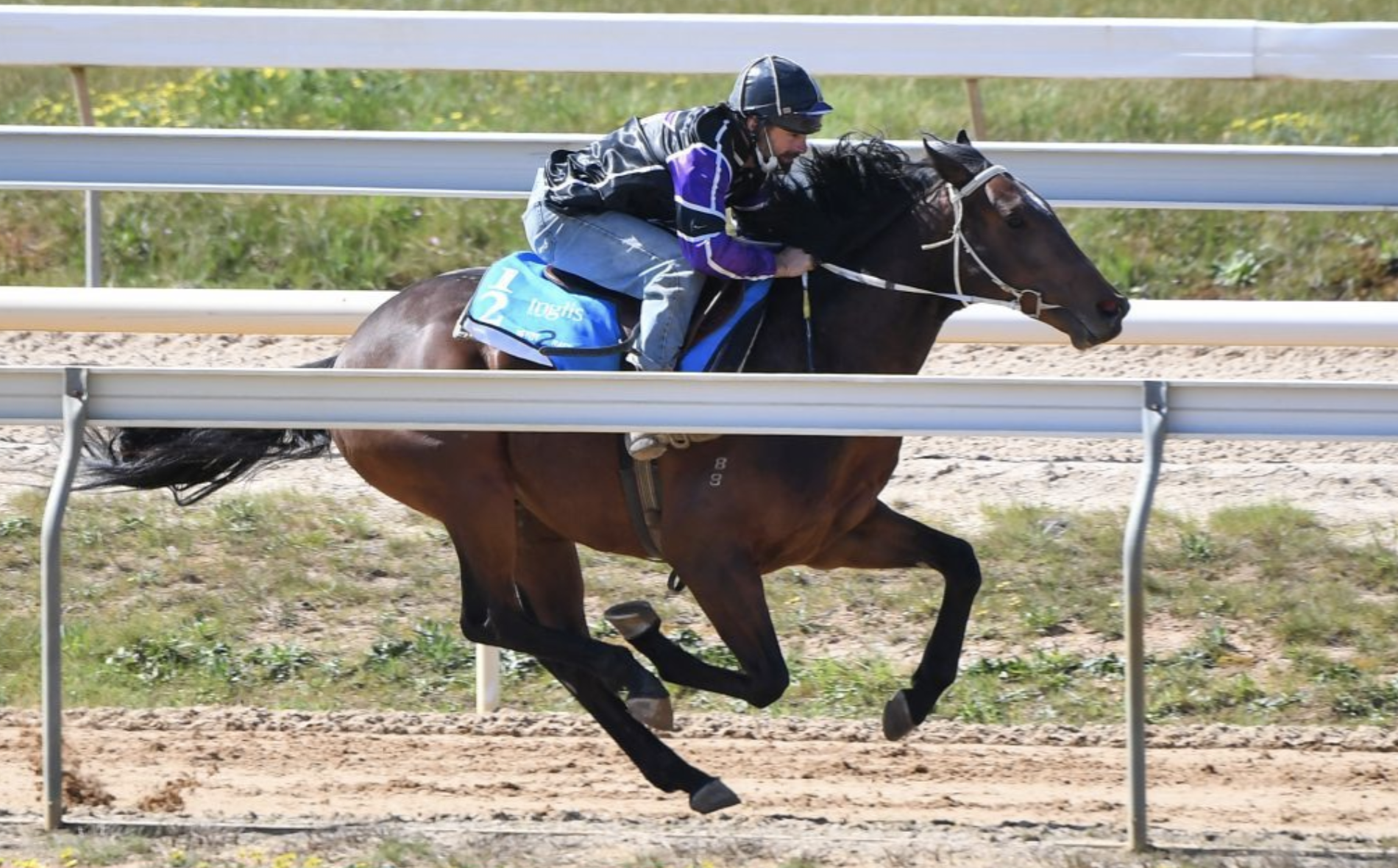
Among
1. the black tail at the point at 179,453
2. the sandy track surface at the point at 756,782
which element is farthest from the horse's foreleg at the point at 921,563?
the black tail at the point at 179,453

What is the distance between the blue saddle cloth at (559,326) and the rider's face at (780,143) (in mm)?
340

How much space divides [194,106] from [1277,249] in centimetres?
559

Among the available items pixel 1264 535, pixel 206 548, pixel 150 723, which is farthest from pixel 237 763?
pixel 1264 535

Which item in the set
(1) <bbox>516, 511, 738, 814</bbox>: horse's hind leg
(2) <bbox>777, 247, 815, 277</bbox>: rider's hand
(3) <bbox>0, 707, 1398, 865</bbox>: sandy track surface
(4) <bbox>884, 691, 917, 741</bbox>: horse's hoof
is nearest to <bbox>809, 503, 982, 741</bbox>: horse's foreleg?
(4) <bbox>884, 691, 917, 741</bbox>: horse's hoof

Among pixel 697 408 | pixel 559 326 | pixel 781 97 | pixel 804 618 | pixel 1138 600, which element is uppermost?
pixel 781 97

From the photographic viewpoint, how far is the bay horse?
5207mm

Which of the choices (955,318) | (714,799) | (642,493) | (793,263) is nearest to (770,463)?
(642,493)

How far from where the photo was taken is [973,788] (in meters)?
5.53

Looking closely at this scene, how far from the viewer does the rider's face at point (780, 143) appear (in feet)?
17.3

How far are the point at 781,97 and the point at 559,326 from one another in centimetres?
84

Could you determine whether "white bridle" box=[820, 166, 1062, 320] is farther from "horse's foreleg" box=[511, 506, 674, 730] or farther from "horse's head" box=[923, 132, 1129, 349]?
"horse's foreleg" box=[511, 506, 674, 730]

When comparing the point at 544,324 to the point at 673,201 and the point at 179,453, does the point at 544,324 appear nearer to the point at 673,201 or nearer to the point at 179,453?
the point at 673,201

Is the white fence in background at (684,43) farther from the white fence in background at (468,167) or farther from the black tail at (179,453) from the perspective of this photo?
the black tail at (179,453)

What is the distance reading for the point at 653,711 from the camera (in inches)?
212
